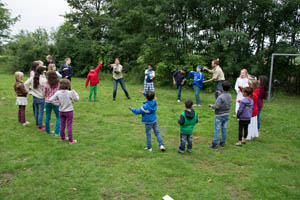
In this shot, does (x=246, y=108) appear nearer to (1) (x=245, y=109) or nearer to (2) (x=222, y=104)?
(1) (x=245, y=109)

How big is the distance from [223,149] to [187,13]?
13.4m

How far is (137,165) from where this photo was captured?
4.74 metres

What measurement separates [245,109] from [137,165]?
290cm

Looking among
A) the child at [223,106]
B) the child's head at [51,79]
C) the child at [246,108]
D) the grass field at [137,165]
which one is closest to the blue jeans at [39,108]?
the grass field at [137,165]

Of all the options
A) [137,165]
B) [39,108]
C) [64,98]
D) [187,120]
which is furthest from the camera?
[39,108]

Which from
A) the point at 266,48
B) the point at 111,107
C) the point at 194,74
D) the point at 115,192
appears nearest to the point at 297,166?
the point at 115,192

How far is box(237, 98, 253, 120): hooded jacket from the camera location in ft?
19.2

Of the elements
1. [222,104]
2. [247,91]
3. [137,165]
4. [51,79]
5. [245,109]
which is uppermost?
[51,79]

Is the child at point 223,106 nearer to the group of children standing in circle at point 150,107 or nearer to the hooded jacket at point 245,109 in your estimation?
the group of children standing in circle at point 150,107

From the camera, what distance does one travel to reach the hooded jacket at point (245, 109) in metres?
5.84

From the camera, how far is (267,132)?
7.38 m

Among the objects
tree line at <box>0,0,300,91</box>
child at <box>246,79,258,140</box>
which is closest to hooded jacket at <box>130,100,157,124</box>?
child at <box>246,79,258,140</box>

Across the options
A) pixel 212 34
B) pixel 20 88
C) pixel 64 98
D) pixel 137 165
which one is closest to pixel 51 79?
pixel 64 98

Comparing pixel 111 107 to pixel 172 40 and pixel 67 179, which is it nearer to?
pixel 67 179
